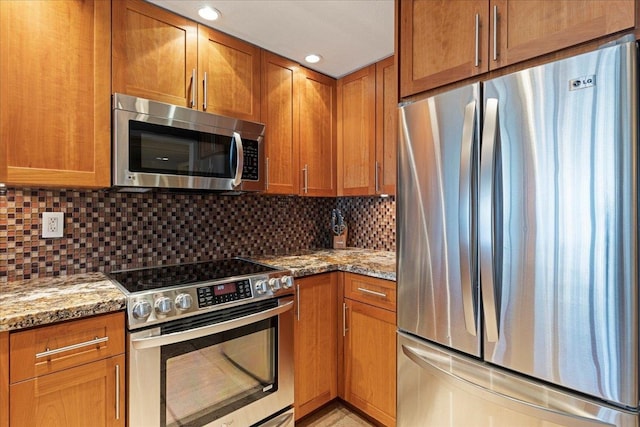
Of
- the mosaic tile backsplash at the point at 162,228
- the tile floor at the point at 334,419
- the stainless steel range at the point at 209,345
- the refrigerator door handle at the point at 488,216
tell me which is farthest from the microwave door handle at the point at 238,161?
the tile floor at the point at 334,419

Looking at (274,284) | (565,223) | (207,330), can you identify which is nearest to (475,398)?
(565,223)

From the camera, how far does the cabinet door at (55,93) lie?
1302 mm

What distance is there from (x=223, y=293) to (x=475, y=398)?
3.71 feet

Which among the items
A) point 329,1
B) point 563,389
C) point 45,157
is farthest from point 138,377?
point 329,1

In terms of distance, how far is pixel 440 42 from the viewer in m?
1.41

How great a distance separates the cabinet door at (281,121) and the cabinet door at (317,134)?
0.06 metres

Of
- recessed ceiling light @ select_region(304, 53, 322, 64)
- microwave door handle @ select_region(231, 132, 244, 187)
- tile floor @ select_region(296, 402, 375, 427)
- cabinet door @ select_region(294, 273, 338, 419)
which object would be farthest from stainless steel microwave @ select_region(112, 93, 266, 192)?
tile floor @ select_region(296, 402, 375, 427)

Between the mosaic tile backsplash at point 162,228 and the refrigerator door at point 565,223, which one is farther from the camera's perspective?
the mosaic tile backsplash at point 162,228

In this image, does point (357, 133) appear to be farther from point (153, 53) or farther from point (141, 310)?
point (141, 310)

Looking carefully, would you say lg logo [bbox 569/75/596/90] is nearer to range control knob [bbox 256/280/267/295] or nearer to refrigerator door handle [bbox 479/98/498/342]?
refrigerator door handle [bbox 479/98/498/342]

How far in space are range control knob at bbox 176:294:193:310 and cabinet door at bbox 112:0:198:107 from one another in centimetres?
99

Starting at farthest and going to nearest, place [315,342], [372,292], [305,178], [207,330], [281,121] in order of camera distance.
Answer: [305,178]
[281,121]
[315,342]
[372,292]
[207,330]

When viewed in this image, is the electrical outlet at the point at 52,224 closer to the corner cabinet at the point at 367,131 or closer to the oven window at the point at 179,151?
the oven window at the point at 179,151

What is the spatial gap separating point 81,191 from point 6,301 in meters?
0.68
